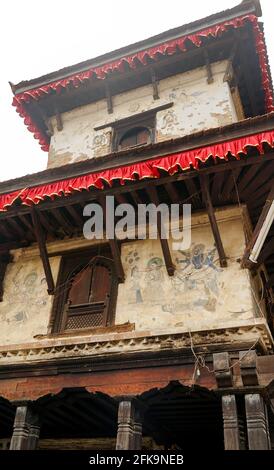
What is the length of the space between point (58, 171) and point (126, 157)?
1.35m

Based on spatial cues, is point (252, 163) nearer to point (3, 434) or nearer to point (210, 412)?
point (210, 412)

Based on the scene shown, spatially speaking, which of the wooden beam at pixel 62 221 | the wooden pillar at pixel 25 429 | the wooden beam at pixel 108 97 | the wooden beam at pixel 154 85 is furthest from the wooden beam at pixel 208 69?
the wooden pillar at pixel 25 429

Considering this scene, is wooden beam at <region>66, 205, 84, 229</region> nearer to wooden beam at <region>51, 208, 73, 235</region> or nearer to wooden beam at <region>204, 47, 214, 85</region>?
wooden beam at <region>51, 208, 73, 235</region>

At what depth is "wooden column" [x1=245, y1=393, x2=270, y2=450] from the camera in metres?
5.44

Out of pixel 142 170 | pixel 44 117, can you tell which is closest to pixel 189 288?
pixel 142 170

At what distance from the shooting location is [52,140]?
11.7m

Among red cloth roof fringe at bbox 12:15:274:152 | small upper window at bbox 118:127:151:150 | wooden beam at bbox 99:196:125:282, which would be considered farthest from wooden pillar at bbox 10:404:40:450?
red cloth roof fringe at bbox 12:15:274:152

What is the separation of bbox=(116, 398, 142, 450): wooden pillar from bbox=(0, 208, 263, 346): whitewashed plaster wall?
1.21 meters

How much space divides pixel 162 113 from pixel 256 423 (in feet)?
24.3

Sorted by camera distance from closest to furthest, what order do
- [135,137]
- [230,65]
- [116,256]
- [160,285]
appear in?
[160,285]
[116,256]
[230,65]
[135,137]

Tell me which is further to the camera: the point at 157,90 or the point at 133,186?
the point at 157,90

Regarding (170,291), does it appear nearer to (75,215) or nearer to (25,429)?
(75,215)

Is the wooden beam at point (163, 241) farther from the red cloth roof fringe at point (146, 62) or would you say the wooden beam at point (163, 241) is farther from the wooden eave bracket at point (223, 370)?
the red cloth roof fringe at point (146, 62)

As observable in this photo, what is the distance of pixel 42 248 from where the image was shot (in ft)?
26.6
